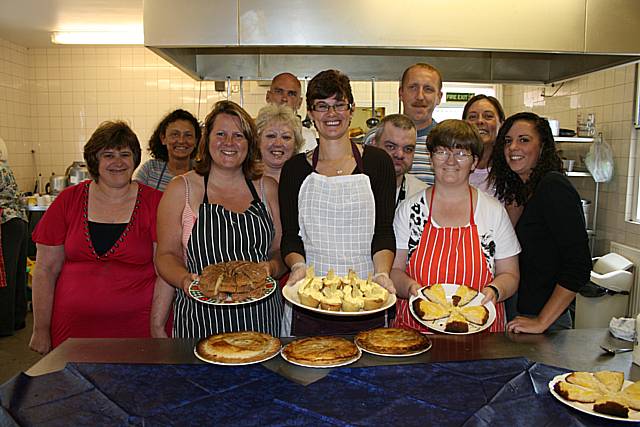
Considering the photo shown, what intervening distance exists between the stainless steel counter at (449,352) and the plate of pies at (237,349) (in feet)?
0.10

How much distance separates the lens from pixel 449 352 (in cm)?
157

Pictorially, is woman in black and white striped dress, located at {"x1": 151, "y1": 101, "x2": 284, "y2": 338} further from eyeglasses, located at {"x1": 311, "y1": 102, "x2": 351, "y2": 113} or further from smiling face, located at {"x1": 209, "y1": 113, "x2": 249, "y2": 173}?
eyeglasses, located at {"x1": 311, "y1": 102, "x2": 351, "y2": 113}

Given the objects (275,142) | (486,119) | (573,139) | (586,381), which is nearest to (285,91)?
(275,142)

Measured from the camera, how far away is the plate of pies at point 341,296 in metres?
1.56

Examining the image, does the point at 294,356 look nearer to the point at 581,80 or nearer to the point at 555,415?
the point at 555,415

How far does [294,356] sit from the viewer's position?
1467 mm

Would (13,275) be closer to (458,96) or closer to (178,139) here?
(178,139)

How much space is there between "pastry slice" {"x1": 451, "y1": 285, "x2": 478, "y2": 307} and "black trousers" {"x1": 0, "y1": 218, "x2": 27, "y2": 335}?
12.2ft

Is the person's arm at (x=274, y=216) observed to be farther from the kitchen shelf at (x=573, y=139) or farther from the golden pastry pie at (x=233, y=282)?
the kitchen shelf at (x=573, y=139)

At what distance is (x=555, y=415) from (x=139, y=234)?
64.9 inches

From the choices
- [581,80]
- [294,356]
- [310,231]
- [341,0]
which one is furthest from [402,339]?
[581,80]

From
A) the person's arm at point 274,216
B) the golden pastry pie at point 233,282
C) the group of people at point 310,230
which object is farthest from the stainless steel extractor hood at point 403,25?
the golden pastry pie at point 233,282

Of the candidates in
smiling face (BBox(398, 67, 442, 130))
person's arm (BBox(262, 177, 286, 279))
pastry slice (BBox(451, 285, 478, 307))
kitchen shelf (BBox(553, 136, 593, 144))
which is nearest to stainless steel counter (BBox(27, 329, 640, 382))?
pastry slice (BBox(451, 285, 478, 307))

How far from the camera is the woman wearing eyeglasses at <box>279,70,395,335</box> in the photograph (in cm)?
200
